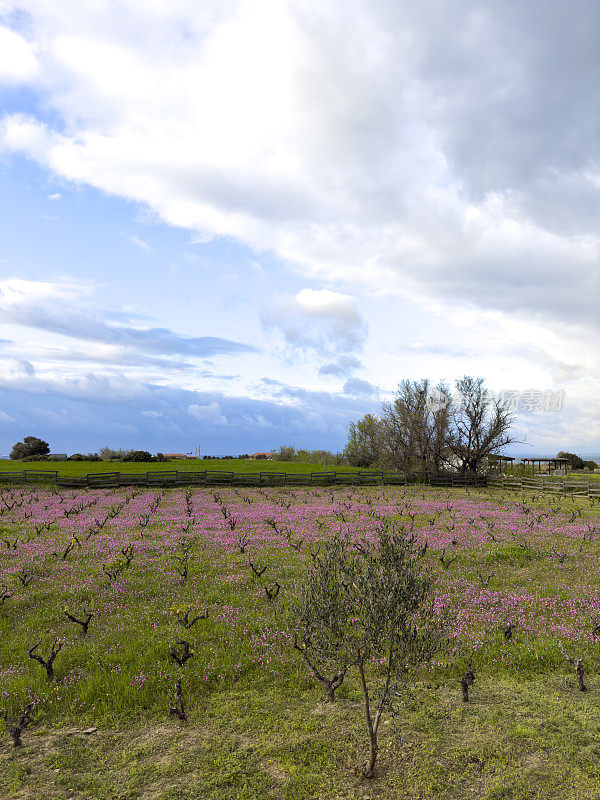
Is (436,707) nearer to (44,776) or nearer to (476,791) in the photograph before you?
(476,791)

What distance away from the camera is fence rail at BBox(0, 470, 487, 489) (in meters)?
43.7

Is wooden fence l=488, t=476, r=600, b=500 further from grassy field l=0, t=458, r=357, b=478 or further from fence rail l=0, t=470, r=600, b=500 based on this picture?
grassy field l=0, t=458, r=357, b=478

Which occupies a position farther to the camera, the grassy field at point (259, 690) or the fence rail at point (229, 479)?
the fence rail at point (229, 479)

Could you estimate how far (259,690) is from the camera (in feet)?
26.6

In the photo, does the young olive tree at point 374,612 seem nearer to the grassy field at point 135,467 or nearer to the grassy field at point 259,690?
the grassy field at point 259,690

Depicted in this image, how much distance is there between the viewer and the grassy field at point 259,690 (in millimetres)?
5938

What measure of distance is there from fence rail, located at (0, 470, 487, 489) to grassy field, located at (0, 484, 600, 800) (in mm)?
27929

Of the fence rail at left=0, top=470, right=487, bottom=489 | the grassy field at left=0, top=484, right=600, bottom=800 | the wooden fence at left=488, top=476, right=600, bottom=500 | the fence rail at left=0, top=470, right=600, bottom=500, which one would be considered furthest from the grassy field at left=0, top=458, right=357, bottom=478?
the grassy field at left=0, top=484, right=600, bottom=800

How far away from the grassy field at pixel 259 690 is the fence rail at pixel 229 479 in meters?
27.9

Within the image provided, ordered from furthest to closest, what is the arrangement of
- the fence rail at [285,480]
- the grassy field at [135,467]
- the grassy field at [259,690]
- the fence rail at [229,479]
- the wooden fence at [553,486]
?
the grassy field at [135,467], the fence rail at [229,479], the fence rail at [285,480], the wooden fence at [553,486], the grassy field at [259,690]

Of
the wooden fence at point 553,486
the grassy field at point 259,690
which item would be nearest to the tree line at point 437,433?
the wooden fence at point 553,486

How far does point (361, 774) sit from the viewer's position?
5883mm

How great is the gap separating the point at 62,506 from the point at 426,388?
166ft

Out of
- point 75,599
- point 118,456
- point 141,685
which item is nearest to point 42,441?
point 118,456
